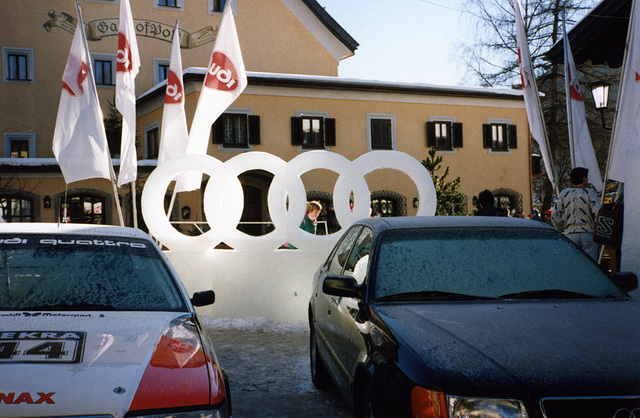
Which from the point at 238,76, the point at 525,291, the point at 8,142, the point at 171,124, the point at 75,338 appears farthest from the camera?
the point at 8,142

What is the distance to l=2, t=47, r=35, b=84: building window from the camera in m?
30.8

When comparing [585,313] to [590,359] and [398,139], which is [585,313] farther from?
[398,139]

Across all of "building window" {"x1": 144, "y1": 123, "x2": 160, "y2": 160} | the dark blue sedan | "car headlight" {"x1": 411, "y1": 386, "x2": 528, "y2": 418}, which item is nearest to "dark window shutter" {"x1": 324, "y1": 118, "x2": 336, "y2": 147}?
"building window" {"x1": 144, "y1": 123, "x2": 160, "y2": 160}

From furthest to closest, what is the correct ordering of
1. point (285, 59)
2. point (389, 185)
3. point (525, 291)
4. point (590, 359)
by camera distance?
point (285, 59), point (389, 185), point (525, 291), point (590, 359)

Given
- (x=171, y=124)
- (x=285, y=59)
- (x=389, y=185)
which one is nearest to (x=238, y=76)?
(x=171, y=124)

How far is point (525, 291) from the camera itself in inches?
151

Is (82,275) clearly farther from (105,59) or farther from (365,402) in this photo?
(105,59)

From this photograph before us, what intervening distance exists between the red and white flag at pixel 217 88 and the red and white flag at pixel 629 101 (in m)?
6.13

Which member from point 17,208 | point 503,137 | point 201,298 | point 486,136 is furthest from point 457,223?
point 503,137

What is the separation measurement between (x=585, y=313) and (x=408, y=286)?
972 millimetres

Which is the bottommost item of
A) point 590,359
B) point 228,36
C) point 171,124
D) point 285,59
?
point 590,359

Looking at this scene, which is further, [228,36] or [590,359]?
[228,36]

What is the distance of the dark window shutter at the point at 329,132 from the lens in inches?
1084

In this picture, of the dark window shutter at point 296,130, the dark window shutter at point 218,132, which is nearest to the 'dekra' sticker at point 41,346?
the dark window shutter at point 218,132
